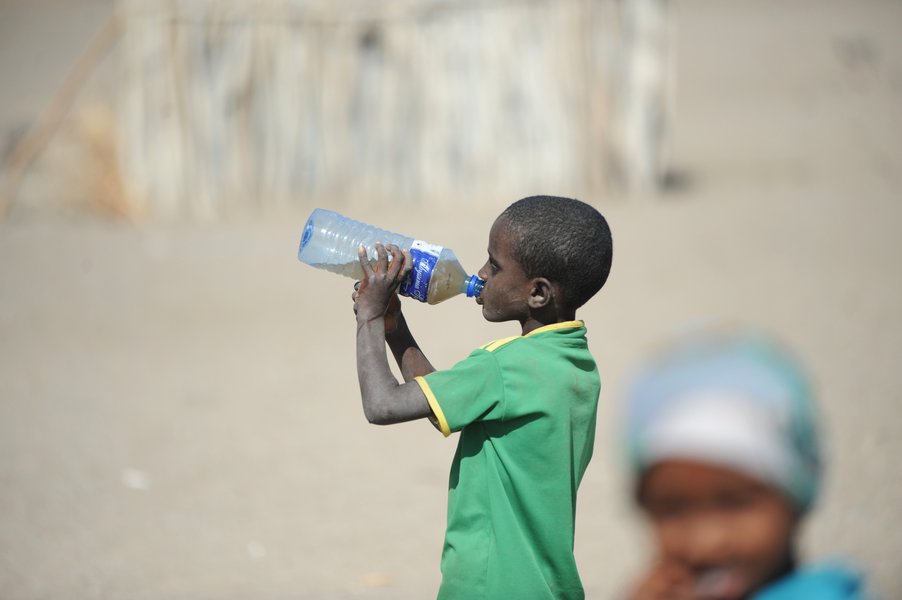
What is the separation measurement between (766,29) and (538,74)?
35.6ft

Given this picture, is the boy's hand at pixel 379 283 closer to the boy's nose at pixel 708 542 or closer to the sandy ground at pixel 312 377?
the sandy ground at pixel 312 377

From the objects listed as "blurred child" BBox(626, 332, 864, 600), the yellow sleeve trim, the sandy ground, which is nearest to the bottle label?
the yellow sleeve trim

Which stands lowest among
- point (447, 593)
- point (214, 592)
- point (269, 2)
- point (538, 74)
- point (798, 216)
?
point (214, 592)

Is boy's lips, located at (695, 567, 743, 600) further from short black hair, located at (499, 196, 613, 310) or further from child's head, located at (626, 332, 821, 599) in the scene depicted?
short black hair, located at (499, 196, 613, 310)

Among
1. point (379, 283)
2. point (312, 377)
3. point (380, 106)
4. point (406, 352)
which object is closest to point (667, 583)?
point (379, 283)

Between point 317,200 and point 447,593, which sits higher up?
point 317,200

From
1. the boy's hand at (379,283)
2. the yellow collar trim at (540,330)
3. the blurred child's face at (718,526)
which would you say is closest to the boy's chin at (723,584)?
the blurred child's face at (718,526)

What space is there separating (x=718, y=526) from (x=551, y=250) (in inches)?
45.1

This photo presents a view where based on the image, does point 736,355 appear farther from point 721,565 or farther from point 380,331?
point 380,331

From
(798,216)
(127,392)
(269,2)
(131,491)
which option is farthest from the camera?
(269,2)

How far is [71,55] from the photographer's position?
19047 mm

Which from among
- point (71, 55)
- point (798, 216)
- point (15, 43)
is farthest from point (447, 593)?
point (15, 43)

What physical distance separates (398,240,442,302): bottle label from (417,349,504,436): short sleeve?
1.26 ft

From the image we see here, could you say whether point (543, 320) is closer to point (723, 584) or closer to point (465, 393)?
point (465, 393)
